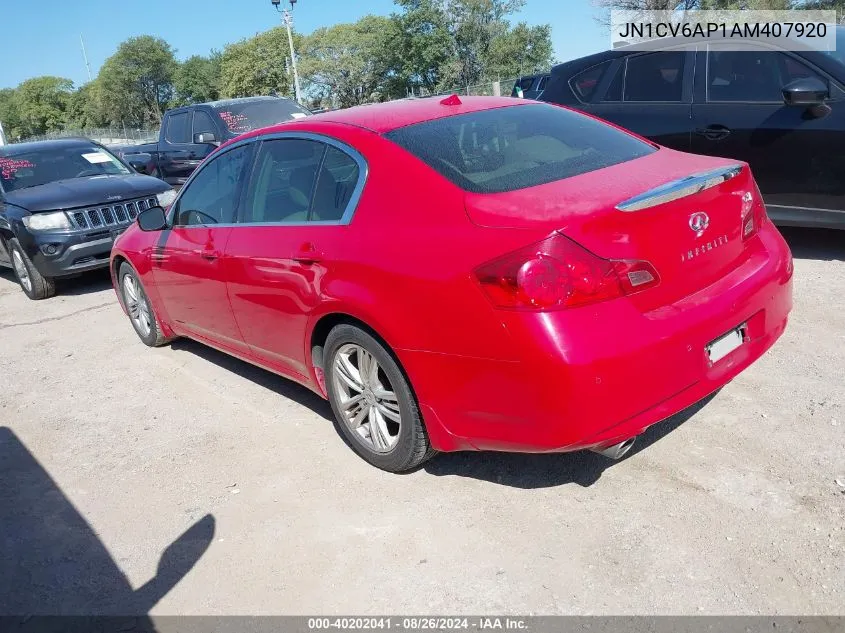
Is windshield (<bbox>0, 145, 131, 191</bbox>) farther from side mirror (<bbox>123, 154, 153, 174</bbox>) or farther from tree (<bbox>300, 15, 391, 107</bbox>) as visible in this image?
tree (<bbox>300, 15, 391, 107</bbox>)

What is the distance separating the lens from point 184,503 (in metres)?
3.59

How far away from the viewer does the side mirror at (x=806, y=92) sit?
5.47 metres

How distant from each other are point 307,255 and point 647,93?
4.31 metres

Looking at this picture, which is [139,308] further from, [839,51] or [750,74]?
[839,51]

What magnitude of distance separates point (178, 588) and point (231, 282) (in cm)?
180

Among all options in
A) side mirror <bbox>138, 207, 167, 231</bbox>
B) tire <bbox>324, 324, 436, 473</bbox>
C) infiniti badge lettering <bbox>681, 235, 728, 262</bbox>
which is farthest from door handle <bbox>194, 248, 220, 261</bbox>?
infiniti badge lettering <bbox>681, 235, 728, 262</bbox>

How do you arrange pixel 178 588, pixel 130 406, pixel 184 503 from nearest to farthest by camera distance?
pixel 178 588
pixel 184 503
pixel 130 406

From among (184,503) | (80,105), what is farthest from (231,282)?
(80,105)

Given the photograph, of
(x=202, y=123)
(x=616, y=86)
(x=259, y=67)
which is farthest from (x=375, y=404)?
(x=259, y=67)

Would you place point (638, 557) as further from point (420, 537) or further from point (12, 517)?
point (12, 517)

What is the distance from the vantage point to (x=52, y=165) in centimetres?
893

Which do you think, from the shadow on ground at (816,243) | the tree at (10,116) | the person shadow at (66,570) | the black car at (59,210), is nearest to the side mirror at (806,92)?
the shadow on ground at (816,243)

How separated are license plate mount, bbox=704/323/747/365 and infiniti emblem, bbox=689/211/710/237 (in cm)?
43

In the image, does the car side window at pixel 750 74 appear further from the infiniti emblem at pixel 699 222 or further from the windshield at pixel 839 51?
the infiniti emblem at pixel 699 222
